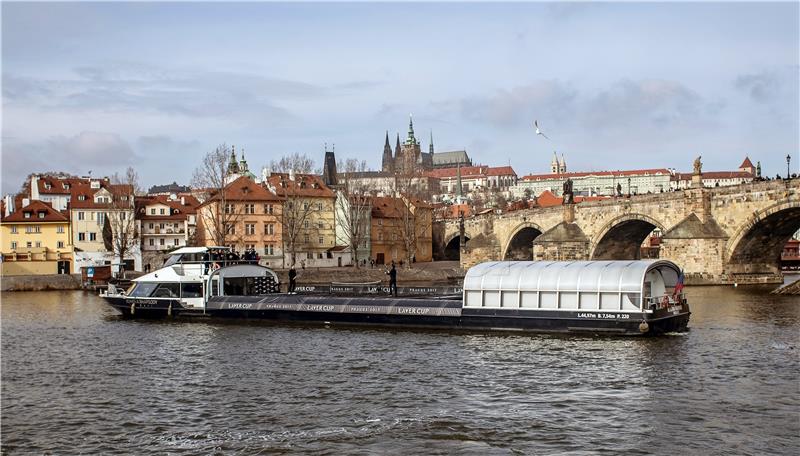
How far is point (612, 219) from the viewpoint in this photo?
2832 inches

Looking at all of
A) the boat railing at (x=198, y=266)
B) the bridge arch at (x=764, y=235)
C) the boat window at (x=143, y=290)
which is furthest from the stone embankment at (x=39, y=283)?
the bridge arch at (x=764, y=235)

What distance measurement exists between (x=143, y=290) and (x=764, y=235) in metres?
42.0

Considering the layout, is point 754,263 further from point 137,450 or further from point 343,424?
point 137,450

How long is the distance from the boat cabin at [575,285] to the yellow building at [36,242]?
6214 cm

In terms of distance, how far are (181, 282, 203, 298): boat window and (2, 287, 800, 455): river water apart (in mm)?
5732

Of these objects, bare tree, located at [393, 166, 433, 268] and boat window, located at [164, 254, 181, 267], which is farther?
bare tree, located at [393, 166, 433, 268]

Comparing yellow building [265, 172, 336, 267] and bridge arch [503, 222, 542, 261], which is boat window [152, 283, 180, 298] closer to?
yellow building [265, 172, 336, 267]

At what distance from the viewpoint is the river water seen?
58.8 feet

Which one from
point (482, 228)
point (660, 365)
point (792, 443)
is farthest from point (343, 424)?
point (482, 228)

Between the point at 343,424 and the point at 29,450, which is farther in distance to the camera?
the point at 343,424

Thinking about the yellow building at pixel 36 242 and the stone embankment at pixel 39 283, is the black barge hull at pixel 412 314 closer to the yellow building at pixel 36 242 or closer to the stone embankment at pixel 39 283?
the stone embankment at pixel 39 283

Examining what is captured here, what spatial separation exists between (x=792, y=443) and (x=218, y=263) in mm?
31882

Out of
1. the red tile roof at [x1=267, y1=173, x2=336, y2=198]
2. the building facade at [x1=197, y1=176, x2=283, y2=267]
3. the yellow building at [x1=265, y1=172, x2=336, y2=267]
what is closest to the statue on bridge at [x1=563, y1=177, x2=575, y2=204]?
the yellow building at [x1=265, y1=172, x2=336, y2=267]

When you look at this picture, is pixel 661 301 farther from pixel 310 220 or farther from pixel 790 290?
pixel 310 220
